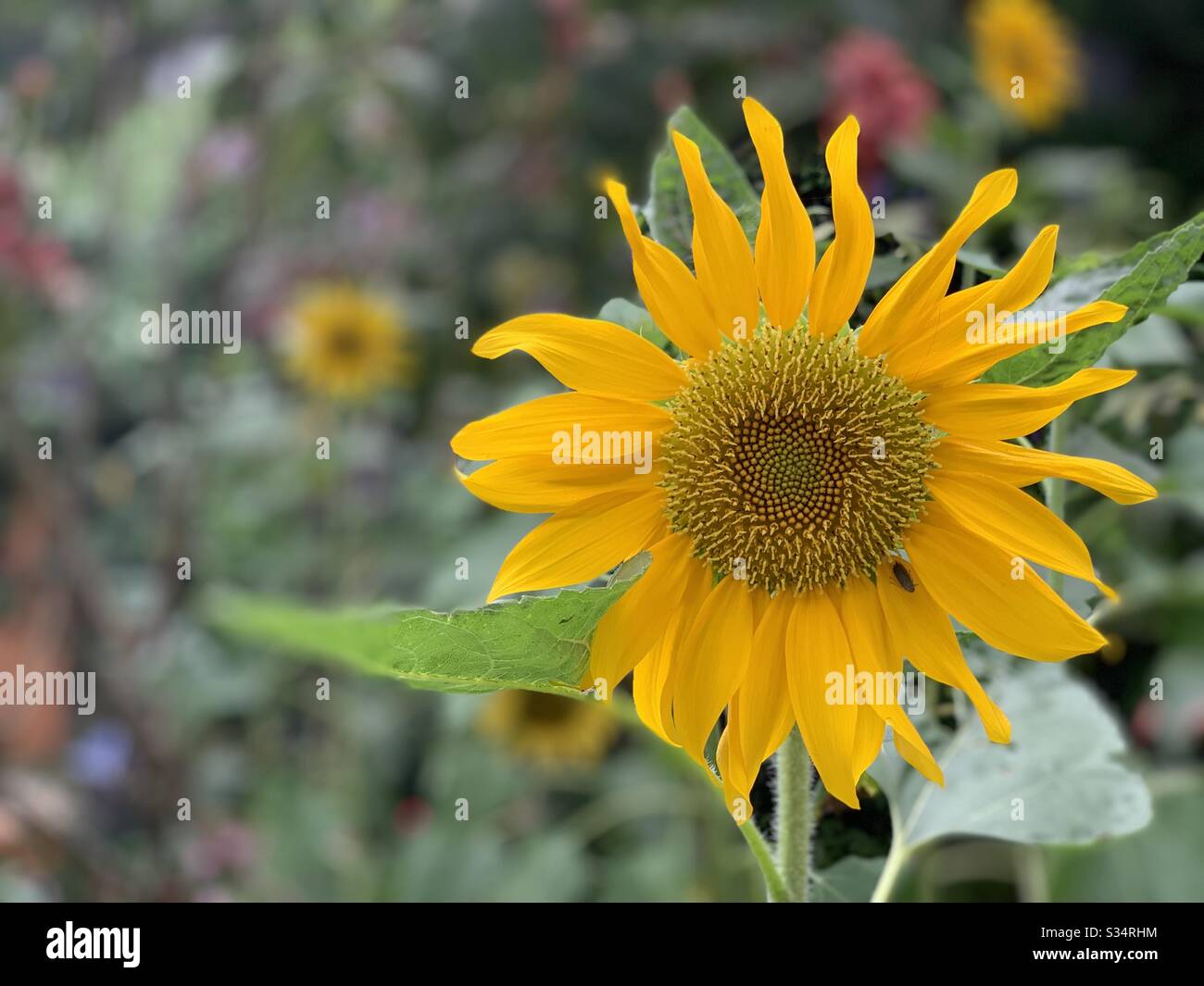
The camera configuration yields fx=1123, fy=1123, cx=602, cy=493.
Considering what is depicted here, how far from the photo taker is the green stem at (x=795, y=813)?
0.35m

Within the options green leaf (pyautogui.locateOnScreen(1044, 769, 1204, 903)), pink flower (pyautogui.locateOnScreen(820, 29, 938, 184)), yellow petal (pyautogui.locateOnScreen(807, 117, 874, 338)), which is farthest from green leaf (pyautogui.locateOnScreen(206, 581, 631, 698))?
pink flower (pyautogui.locateOnScreen(820, 29, 938, 184))

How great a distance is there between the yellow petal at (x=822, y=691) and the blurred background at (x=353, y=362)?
475 millimetres

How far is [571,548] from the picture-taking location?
0.34 m

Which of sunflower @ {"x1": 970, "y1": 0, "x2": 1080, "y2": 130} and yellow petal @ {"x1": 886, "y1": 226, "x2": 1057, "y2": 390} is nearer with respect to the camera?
yellow petal @ {"x1": 886, "y1": 226, "x2": 1057, "y2": 390}

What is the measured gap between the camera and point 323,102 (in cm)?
126

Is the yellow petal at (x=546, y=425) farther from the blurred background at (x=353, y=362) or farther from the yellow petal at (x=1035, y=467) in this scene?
the blurred background at (x=353, y=362)

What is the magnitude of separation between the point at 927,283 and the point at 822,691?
12 cm

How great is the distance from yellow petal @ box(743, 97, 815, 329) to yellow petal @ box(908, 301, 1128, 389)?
48 mm

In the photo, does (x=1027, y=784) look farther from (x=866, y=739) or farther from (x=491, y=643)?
(x=491, y=643)

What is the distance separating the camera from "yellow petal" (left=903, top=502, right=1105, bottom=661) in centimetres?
32

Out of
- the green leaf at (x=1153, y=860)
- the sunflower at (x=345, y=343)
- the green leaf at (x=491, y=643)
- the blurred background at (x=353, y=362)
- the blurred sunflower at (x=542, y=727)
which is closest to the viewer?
the green leaf at (x=491, y=643)

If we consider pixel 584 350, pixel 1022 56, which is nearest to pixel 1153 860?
pixel 584 350

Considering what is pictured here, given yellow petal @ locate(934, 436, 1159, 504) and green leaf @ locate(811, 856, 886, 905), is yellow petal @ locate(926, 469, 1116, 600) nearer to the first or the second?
yellow petal @ locate(934, 436, 1159, 504)

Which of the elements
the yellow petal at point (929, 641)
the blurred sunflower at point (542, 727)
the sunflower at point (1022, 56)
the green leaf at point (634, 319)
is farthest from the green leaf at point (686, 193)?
the sunflower at point (1022, 56)
